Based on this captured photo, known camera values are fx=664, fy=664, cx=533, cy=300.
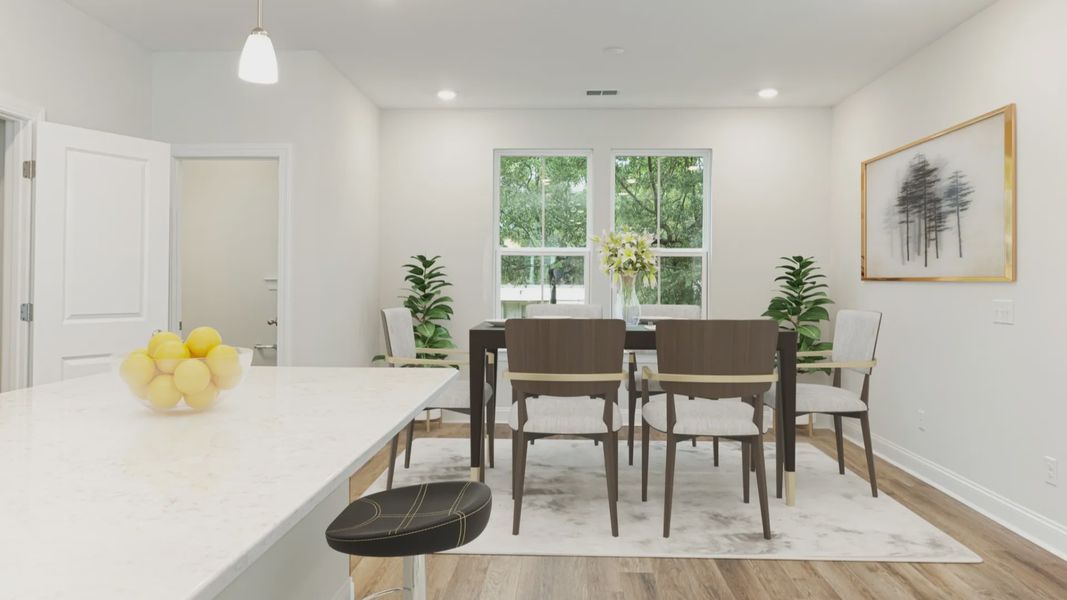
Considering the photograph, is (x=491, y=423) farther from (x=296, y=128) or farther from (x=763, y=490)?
(x=296, y=128)

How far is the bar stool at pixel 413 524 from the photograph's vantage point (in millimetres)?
1222

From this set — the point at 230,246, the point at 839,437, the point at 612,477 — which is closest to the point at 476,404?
the point at 612,477

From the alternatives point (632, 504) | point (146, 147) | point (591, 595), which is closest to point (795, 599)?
point (591, 595)

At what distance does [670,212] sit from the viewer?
576 centimetres

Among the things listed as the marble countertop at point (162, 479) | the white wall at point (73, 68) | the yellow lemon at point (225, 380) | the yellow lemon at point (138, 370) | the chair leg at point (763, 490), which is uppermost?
the white wall at point (73, 68)

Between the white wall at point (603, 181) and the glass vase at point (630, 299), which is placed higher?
the white wall at point (603, 181)

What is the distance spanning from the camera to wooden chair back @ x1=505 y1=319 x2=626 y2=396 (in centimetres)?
306

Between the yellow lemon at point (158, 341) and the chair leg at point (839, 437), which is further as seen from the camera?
the chair leg at point (839, 437)

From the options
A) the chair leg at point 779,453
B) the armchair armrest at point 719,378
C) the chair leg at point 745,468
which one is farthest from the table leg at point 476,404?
the chair leg at point 779,453

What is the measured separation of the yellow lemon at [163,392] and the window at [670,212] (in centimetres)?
470

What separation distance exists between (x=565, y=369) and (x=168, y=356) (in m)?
1.98

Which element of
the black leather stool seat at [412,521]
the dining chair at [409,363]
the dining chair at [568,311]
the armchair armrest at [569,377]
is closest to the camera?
the black leather stool seat at [412,521]

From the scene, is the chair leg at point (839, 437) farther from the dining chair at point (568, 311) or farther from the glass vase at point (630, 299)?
the dining chair at point (568, 311)

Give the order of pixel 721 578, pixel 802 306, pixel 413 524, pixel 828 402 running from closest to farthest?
pixel 413 524
pixel 721 578
pixel 828 402
pixel 802 306
